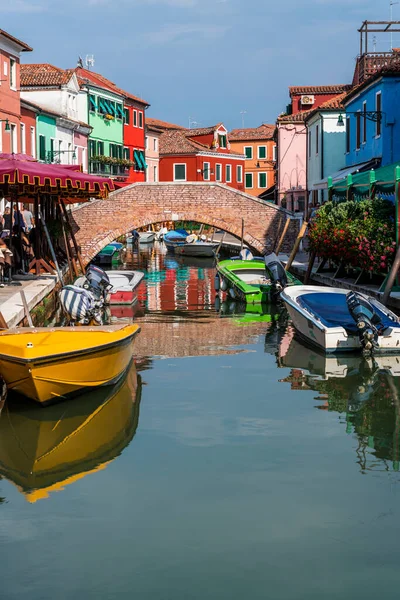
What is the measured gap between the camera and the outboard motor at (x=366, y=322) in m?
12.2

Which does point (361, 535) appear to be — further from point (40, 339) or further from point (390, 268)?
point (390, 268)

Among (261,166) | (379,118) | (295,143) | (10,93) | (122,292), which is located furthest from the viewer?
(261,166)

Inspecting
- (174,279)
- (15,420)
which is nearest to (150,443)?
(15,420)

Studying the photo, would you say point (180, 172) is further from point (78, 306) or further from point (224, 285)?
point (78, 306)

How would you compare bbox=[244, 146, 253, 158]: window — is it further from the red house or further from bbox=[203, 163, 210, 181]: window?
bbox=[203, 163, 210, 181]: window

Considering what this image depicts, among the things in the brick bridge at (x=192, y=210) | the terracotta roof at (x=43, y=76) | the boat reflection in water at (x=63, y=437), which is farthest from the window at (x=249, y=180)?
the boat reflection in water at (x=63, y=437)

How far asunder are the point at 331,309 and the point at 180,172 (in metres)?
42.5

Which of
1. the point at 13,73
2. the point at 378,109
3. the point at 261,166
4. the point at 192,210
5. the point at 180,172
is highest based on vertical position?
the point at 13,73

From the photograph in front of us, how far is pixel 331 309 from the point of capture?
14.6 metres

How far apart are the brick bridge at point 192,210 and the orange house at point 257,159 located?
3185 cm

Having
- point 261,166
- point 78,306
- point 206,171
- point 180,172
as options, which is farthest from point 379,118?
point 261,166

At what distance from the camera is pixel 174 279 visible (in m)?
28.0

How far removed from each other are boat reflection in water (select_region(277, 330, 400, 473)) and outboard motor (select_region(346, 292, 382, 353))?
0.24m

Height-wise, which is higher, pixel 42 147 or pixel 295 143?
pixel 295 143
